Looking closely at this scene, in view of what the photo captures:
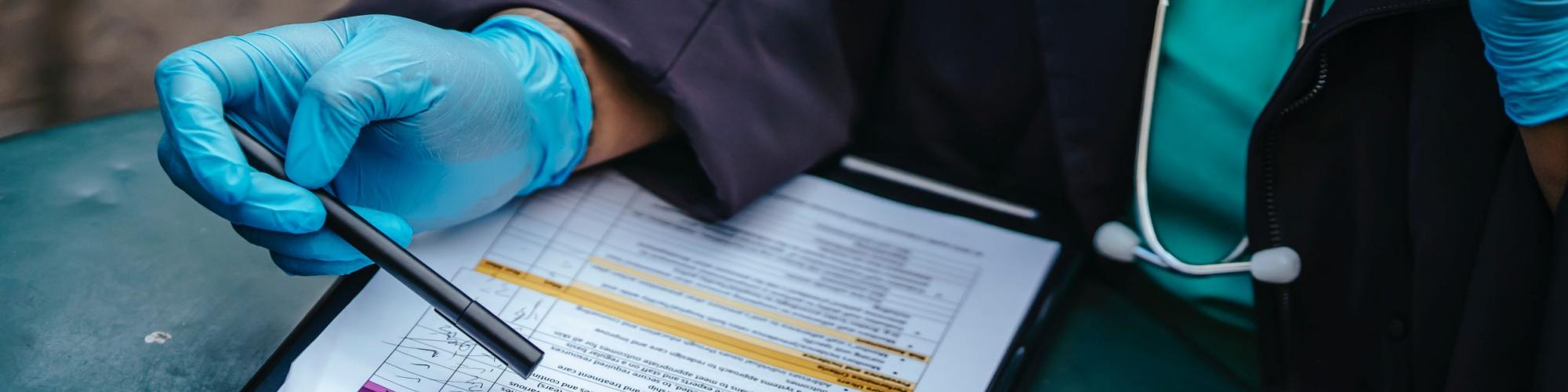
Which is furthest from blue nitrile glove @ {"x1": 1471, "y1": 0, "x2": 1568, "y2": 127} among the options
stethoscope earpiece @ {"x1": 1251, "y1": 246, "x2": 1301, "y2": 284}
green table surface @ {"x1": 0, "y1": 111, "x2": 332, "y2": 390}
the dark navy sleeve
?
green table surface @ {"x1": 0, "y1": 111, "x2": 332, "y2": 390}

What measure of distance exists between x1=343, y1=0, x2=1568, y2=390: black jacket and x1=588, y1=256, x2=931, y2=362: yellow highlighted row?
71mm

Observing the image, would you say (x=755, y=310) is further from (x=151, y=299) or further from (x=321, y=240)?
(x=151, y=299)

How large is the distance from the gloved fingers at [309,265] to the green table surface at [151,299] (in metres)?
0.05

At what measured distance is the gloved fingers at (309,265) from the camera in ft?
1.87

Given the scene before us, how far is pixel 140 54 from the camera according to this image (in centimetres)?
Answer: 95

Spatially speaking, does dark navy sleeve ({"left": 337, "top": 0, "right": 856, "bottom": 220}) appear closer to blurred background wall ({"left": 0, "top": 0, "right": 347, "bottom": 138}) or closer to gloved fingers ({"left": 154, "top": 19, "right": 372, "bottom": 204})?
gloved fingers ({"left": 154, "top": 19, "right": 372, "bottom": 204})

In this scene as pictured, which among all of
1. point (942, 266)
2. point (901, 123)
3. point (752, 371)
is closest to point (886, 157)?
point (901, 123)

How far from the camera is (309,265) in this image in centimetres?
57

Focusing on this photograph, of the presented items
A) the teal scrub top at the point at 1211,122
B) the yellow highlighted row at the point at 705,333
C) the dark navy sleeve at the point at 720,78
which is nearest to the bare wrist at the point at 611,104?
the dark navy sleeve at the point at 720,78

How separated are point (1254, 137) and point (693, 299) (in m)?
0.34

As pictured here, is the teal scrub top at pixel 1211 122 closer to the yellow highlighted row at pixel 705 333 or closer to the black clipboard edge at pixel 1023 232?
the black clipboard edge at pixel 1023 232

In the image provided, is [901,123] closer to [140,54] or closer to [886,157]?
[886,157]

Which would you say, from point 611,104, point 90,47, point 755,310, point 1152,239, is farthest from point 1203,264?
point 90,47

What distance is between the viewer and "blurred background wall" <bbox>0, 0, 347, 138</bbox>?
2.90 ft
